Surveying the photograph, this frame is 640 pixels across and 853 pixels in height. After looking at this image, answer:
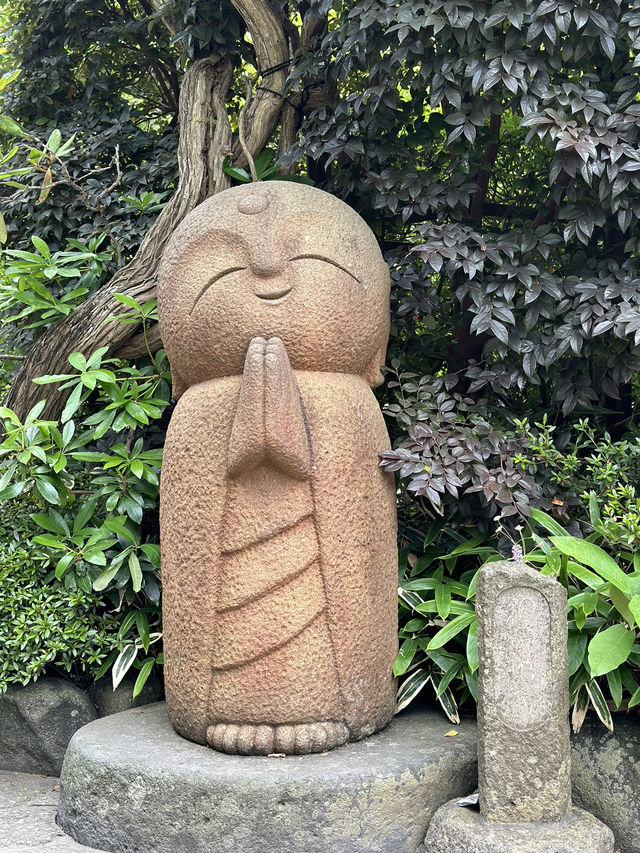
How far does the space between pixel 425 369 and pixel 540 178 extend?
119cm

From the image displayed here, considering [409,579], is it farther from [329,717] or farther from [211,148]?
[211,148]

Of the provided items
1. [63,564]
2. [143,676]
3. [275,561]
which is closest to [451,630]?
[275,561]

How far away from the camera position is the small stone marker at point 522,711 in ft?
8.89

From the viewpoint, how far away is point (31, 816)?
3326mm

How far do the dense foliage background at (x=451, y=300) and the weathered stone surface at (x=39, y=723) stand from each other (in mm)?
179

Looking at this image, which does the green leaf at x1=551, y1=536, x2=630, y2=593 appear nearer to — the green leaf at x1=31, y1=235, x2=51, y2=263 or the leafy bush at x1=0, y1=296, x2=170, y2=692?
the leafy bush at x1=0, y1=296, x2=170, y2=692

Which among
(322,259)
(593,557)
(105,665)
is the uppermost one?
(322,259)

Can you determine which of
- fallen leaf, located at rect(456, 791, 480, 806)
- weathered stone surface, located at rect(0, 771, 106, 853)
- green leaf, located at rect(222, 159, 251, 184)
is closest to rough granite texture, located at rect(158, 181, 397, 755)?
fallen leaf, located at rect(456, 791, 480, 806)

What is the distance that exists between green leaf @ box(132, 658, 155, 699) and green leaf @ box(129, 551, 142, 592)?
0.34 metres

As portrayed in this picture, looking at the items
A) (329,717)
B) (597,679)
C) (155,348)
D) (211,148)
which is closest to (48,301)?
(155,348)

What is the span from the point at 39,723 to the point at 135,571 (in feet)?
2.65

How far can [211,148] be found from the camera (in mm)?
4578

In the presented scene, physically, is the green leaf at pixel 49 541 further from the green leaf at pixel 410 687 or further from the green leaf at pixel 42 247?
the green leaf at pixel 410 687

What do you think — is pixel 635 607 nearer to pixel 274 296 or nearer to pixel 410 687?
pixel 410 687
